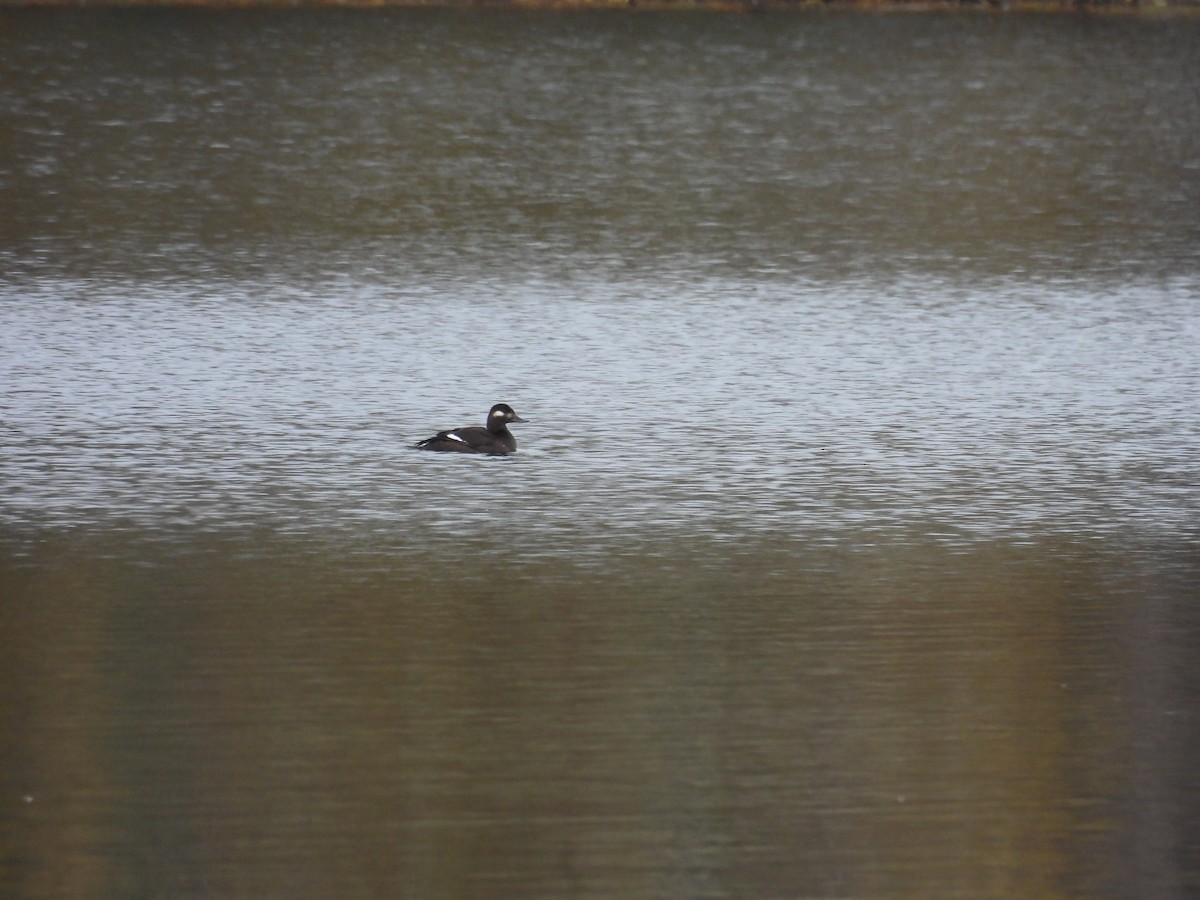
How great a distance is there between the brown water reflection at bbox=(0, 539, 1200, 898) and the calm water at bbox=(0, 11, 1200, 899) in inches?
0.9

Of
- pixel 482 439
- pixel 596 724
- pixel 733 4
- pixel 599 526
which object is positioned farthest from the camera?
pixel 733 4

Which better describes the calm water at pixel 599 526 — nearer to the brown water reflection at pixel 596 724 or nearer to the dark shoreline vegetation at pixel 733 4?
the brown water reflection at pixel 596 724

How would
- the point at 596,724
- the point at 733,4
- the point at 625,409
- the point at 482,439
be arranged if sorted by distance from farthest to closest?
the point at 733,4 < the point at 625,409 < the point at 482,439 < the point at 596,724

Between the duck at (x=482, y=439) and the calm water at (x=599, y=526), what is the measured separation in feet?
0.45

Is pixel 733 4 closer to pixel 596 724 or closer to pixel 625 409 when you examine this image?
pixel 625 409

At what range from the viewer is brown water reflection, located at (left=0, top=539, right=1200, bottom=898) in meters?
6.50

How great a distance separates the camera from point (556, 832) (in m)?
6.70

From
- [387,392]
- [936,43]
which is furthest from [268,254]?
[936,43]

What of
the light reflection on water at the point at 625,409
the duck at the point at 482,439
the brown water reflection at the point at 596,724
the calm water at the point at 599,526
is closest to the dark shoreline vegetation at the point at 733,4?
the calm water at the point at 599,526

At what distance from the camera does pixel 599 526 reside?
10.4 metres

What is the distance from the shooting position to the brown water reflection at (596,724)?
6500 mm

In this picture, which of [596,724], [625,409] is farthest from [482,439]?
[596,724]

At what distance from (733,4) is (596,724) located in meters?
36.0

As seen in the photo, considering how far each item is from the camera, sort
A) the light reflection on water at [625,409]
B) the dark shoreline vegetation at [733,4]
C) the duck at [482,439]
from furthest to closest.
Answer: the dark shoreline vegetation at [733,4], the duck at [482,439], the light reflection on water at [625,409]
